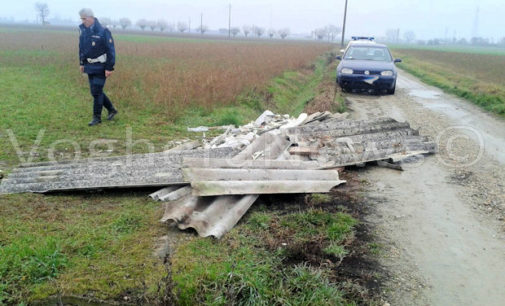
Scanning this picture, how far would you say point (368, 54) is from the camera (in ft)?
45.1

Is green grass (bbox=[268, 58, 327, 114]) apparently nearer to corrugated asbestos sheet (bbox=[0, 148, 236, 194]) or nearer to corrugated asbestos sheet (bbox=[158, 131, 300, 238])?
corrugated asbestos sheet (bbox=[0, 148, 236, 194])

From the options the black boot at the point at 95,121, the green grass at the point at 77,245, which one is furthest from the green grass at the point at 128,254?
the black boot at the point at 95,121

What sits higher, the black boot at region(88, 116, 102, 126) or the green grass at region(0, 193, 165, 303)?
the black boot at region(88, 116, 102, 126)

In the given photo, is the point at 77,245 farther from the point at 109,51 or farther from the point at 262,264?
the point at 109,51

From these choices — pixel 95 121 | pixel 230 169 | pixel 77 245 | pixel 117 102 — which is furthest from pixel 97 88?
pixel 77 245

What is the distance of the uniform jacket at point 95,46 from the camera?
7.58 meters

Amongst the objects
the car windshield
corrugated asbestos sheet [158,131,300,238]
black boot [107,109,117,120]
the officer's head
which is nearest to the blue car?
the car windshield

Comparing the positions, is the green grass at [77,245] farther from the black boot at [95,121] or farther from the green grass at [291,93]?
the green grass at [291,93]

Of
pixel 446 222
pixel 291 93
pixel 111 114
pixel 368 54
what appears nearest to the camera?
pixel 446 222

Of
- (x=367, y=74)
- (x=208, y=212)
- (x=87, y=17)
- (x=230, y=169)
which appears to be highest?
(x=87, y=17)

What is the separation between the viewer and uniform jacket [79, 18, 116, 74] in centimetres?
758

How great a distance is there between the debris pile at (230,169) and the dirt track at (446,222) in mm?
592

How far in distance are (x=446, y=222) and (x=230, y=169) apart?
2.56 m

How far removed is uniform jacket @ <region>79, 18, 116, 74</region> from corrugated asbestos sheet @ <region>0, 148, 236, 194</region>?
9.24ft
